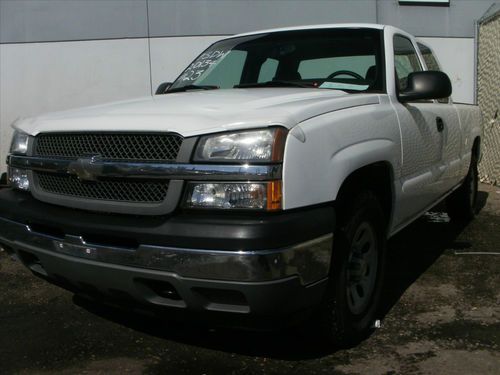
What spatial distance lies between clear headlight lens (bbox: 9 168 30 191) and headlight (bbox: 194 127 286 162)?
1.21 m

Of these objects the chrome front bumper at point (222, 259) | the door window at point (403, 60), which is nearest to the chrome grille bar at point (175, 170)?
the chrome front bumper at point (222, 259)

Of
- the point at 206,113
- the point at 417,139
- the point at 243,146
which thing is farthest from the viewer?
the point at 417,139

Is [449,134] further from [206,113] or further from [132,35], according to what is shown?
[132,35]

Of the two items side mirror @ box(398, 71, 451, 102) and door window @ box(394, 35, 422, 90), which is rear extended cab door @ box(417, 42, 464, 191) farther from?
side mirror @ box(398, 71, 451, 102)

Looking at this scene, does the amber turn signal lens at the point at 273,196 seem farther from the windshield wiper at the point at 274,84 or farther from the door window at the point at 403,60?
the door window at the point at 403,60

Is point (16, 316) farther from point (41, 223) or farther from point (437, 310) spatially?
point (437, 310)

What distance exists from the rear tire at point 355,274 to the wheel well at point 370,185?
0.04 m

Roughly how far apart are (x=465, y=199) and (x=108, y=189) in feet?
14.2

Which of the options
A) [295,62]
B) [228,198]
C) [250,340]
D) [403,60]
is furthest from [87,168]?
[403,60]

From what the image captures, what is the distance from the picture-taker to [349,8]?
8719mm

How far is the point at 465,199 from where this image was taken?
19.1ft

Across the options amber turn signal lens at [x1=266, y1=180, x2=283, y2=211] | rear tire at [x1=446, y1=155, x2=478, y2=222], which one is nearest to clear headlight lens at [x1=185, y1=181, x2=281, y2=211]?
amber turn signal lens at [x1=266, y1=180, x2=283, y2=211]

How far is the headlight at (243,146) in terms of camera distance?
7.73 feet

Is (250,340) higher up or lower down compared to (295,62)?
lower down
